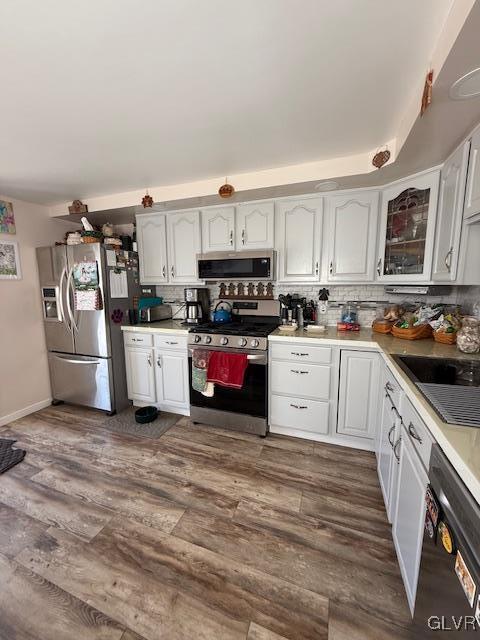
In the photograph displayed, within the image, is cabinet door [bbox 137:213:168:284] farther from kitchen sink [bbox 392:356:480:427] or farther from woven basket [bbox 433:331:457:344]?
woven basket [bbox 433:331:457:344]

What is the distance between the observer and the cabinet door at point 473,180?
→ 1368mm

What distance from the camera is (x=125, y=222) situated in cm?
343

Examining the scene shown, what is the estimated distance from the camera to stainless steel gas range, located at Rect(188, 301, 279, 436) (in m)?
2.34

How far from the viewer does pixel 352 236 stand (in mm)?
2332

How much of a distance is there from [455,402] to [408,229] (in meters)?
1.52

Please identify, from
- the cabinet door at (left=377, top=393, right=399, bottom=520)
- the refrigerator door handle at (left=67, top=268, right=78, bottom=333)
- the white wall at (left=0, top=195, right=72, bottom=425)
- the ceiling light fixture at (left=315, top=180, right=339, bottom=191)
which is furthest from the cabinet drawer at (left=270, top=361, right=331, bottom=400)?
the white wall at (left=0, top=195, right=72, bottom=425)

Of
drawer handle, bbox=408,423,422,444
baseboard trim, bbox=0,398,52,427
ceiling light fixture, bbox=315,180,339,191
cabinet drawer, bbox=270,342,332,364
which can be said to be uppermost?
ceiling light fixture, bbox=315,180,339,191

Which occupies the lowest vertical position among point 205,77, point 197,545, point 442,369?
point 197,545

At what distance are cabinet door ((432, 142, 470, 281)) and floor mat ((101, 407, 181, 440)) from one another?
104 inches

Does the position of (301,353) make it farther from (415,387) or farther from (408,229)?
(408,229)

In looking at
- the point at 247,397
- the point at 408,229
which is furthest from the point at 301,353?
the point at 408,229

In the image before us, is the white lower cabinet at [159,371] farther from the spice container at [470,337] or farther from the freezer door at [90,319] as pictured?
the spice container at [470,337]

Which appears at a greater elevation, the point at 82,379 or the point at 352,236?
the point at 352,236

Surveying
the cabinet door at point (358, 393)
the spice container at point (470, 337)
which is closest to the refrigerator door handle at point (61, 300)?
the cabinet door at point (358, 393)
